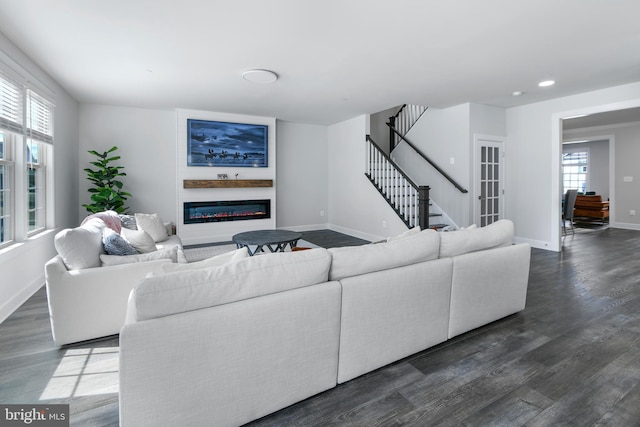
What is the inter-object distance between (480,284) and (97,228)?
3297 millimetres

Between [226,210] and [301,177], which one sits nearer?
[226,210]

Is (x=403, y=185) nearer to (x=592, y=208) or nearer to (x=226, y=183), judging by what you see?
(x=226, y=183)

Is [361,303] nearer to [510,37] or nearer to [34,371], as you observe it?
[34,371]

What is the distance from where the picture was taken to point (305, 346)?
1.66m

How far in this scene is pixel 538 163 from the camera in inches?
217

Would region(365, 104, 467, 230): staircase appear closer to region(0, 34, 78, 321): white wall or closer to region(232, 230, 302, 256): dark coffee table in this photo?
region(232, 230, 302, 256): dark coffee table

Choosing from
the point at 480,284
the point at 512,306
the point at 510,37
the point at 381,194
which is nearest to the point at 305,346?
the point at 480,284

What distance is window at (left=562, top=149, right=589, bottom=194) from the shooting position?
985cm

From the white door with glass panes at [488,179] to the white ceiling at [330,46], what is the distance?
0.96m

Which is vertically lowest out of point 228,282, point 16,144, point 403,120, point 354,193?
point 228,282

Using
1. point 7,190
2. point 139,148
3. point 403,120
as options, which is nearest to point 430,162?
point 403,120

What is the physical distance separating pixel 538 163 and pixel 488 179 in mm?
803

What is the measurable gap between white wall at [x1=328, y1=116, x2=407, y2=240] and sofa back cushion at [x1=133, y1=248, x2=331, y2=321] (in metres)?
4.28

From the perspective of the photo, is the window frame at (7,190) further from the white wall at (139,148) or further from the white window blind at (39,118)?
the white wall at (139,148)
